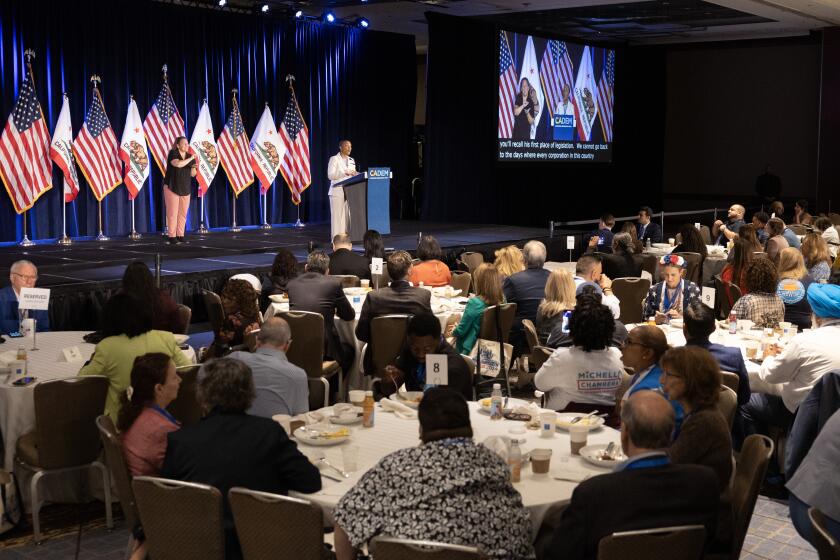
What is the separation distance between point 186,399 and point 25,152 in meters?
9.31

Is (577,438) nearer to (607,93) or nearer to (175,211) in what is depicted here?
(175,211)

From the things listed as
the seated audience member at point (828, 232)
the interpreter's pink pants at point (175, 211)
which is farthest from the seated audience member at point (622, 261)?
the interpreter's pink pants at point (175, 211)

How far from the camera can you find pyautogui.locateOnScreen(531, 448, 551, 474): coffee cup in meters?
3.99

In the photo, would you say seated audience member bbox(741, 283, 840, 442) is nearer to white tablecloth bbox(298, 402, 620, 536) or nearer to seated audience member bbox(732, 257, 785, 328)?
seated audience member bbox(732, 257, 785, 328)

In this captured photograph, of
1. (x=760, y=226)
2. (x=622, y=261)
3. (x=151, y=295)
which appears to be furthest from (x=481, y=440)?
(x=760, y=226)

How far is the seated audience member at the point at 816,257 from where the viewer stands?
895 centimetres

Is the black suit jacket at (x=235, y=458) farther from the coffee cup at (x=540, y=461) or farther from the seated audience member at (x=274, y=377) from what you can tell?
the seated audience member at (x=274, y=377)

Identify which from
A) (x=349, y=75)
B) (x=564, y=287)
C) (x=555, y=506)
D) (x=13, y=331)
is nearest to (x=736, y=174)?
(x=349, y=75)

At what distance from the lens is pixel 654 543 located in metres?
3.23

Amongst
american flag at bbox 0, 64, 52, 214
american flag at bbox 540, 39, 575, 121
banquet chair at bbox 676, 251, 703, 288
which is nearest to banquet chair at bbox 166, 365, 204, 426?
banquet chair at bbox 676, 251, 703, 288

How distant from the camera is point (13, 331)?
6.99m

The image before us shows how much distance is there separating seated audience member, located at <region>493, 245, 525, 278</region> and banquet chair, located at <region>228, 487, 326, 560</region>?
5.21m

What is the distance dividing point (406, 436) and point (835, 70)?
59.5 ft

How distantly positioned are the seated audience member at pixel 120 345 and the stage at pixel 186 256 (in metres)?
4.42
